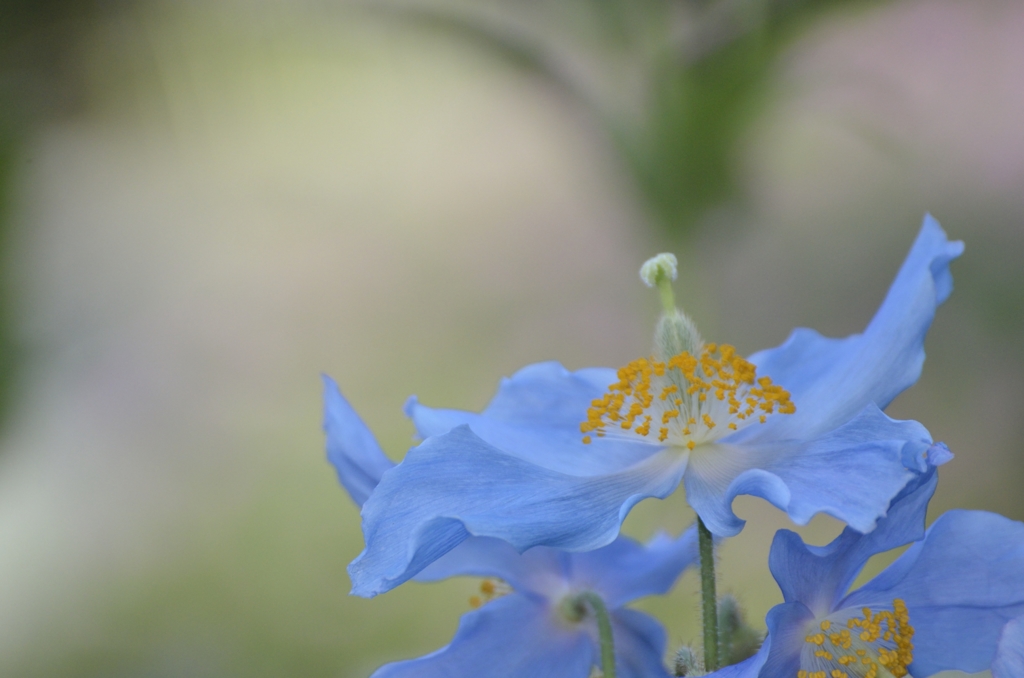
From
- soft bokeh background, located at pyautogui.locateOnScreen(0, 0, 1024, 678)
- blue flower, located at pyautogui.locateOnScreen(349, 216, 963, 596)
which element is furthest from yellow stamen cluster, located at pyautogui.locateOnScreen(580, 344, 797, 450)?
soft bokeh background, located at pyautogui.locateOnScreen(0, 0, 1024, 678)

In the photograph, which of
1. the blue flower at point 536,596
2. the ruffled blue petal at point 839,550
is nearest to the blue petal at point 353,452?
the blue flower at point 536,596

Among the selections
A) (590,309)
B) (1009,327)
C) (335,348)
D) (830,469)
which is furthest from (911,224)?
(830,469)

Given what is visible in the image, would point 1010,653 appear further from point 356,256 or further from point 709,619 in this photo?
point 356,256

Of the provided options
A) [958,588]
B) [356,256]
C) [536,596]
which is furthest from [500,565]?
[356,256]

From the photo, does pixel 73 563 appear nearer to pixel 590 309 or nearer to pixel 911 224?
pixel 590 309

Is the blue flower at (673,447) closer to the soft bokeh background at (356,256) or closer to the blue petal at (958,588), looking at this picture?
the blue petal at (958,588)

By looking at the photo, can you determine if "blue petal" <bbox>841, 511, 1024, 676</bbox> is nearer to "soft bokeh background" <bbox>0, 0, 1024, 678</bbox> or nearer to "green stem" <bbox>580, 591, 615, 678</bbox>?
"green stem" <bbox>580, 591, 615, 678</bbox>
